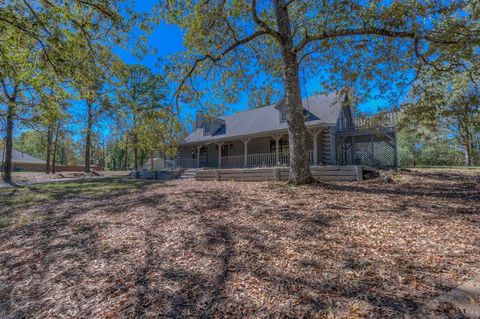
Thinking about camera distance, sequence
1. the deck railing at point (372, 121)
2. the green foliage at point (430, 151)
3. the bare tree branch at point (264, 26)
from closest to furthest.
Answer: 1. the bare tree branch at point (264, 26)
2. the deck railing at point (372, 121)
3. the green foliage at point (430, 151)

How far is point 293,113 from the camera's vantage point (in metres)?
7.12

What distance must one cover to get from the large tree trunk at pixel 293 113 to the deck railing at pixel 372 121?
3687 millimetres

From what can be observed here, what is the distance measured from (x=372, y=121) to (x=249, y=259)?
8.47 m

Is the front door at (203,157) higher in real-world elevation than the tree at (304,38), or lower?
lower

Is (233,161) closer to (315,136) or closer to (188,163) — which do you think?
(188,163)

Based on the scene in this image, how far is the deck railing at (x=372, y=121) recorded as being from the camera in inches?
352

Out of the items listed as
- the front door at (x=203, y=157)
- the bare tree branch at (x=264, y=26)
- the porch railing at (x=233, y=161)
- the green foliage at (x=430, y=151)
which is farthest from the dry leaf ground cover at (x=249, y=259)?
the green foliage at (x=430, y=151)

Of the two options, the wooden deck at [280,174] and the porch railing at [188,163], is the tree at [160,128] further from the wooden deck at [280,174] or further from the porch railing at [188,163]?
the porch railing at [188,163]

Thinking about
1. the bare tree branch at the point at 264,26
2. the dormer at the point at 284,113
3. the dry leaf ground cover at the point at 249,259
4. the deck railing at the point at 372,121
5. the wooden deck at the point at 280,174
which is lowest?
the dry leaf ground cover at the point at 249,259

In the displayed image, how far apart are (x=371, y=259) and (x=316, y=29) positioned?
761 cm

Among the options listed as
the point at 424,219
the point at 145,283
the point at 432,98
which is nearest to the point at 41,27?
the point at 145,283

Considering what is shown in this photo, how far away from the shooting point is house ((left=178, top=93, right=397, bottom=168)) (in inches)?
515

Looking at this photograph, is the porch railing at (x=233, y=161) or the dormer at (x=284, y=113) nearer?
the dormer at (x=284, y=113)

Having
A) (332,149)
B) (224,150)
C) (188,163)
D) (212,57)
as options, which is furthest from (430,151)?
(212,57)
